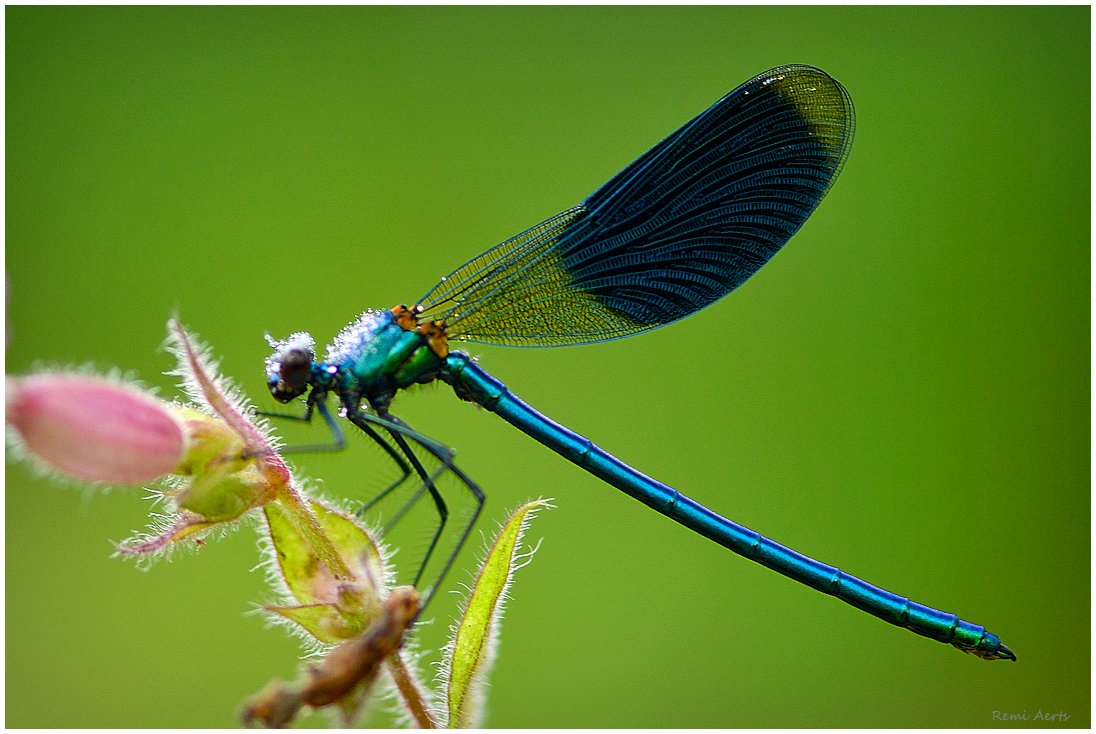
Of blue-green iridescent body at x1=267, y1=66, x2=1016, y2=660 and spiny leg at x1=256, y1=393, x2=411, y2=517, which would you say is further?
blue-green iridescent body at x1=267, y1=66, x2=1016, y2=660

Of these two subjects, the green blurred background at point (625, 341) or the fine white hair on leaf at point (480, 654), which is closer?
the fine white hair on leaf at point (480, 654)

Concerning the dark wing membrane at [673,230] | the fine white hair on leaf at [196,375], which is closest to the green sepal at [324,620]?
the fine white hair on leaf at [196,375]

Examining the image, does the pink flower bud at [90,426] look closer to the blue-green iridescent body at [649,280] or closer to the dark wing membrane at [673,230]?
the blue-green iridescent body at [649,280]

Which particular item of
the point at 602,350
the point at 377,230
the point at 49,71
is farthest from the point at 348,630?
the point at 49,71

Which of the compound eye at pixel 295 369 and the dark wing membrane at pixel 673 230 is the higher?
the dark wing membrane at pixel 673 230

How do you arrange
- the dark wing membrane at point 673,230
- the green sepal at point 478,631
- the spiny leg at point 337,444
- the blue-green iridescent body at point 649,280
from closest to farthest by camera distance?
the green sepal at point 478,631
the spiny leg at point 337,444
the blue-green iridescent body at point 649,280
the dark wing membrane at point 673,230
